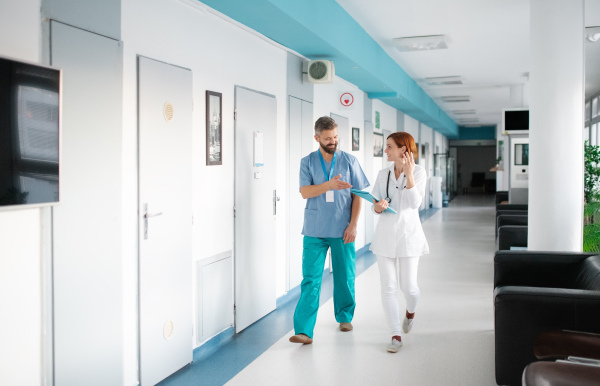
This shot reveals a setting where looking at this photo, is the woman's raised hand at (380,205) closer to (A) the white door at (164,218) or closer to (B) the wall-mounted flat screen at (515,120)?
(A) the white door at (164,218)

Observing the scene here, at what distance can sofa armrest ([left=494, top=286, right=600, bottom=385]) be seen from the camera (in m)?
2.84

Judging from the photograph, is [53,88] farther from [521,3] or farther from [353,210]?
[521,3]

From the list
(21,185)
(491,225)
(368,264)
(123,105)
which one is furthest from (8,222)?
(491,225)

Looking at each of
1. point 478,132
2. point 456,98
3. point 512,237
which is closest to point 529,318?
point 512,237

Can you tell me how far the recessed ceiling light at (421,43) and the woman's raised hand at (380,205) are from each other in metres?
3.55

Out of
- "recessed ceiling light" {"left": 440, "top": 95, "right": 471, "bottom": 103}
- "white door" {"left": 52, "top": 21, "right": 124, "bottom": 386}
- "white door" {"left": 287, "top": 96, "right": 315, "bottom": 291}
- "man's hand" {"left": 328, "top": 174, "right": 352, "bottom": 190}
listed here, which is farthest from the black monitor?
"white door" {"left": 52, "top": 21, "right": 124, "bottom": 386}

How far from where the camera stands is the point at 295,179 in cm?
581

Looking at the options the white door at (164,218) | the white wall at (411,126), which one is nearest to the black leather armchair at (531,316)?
the white door at (164,218)

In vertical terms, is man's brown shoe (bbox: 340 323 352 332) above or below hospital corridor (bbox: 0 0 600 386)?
below

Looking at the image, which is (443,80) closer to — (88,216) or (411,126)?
(411,126)

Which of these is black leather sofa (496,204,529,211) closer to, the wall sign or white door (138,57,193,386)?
the wall sign

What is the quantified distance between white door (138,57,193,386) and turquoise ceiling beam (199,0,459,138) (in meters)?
0.77

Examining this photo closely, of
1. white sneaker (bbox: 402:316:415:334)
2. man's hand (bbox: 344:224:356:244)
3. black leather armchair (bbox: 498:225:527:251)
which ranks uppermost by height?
man's hand (bbox: 344:224:356:244)

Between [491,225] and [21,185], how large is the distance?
1139 cm
